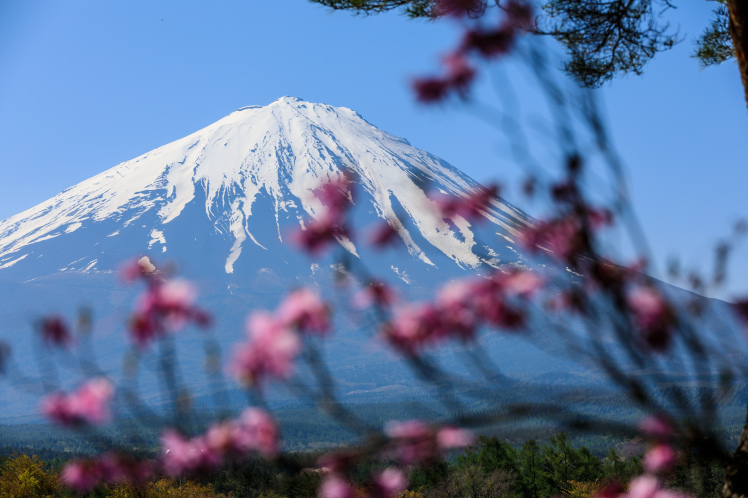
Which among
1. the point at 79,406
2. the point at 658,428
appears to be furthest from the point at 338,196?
the point at 658,428

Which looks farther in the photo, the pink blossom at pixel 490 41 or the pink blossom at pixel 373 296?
the pink blossom at pixel 490 41

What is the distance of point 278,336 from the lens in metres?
1.71

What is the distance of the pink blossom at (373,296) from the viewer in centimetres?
205

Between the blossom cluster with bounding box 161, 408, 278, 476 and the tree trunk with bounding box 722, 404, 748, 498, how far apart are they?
→ 153cm

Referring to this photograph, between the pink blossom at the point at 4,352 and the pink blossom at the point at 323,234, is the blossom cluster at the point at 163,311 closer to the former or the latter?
the pink blossom at the point at 323,234

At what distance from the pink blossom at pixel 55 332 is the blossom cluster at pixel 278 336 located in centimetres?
96

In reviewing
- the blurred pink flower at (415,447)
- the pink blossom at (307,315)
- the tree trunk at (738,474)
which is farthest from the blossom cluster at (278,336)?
the tree trunk at (738,474)

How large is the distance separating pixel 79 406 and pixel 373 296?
112cm

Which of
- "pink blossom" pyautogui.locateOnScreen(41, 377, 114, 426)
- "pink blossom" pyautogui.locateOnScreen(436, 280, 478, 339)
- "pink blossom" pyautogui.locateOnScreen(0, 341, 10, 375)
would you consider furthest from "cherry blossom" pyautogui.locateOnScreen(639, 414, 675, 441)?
"pink blossom" pyautogui.locateOnScreen(0, 341, 10, 375)

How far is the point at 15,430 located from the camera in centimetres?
13650

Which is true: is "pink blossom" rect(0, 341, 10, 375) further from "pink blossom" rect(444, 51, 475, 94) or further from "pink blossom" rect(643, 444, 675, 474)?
"pink blossom" rect(643, 444, 675, 474)

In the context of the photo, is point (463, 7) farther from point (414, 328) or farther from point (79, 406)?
point (79, 406)

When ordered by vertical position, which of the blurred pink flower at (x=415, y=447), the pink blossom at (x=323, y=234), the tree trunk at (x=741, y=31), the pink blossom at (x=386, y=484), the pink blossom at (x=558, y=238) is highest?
the tree trunk at (x=741, y=31)

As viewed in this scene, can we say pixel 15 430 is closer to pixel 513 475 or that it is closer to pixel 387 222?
pixel 513 475
